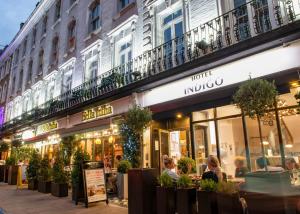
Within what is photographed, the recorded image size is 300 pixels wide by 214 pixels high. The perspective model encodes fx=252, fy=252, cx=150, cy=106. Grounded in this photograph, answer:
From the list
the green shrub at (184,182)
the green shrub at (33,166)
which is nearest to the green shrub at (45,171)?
A: the green shrub at (33,166)

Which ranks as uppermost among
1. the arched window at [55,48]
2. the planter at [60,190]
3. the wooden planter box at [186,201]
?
the arched window at [55,48]

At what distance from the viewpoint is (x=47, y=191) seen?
35.1 feet

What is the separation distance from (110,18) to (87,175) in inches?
354

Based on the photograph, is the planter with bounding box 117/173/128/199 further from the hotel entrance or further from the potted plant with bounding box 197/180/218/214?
the potted plant with bounding box 197/180/218/214

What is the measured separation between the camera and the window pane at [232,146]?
762cm

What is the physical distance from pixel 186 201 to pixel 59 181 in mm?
6688

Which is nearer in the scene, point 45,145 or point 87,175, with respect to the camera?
point 87,175

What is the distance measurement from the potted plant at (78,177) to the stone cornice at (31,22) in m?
16.7

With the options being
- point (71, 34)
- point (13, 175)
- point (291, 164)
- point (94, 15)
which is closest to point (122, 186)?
point (291, 164)

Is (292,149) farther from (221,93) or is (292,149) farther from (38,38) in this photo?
(38,38)

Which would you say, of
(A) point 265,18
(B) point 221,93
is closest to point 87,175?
(B) point 221,93

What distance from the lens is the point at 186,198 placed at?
484 cm

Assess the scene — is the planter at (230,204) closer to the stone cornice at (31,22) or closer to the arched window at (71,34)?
the arched window at (71,34)

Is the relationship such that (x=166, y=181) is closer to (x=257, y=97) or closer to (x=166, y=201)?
(x=166, y=201)
